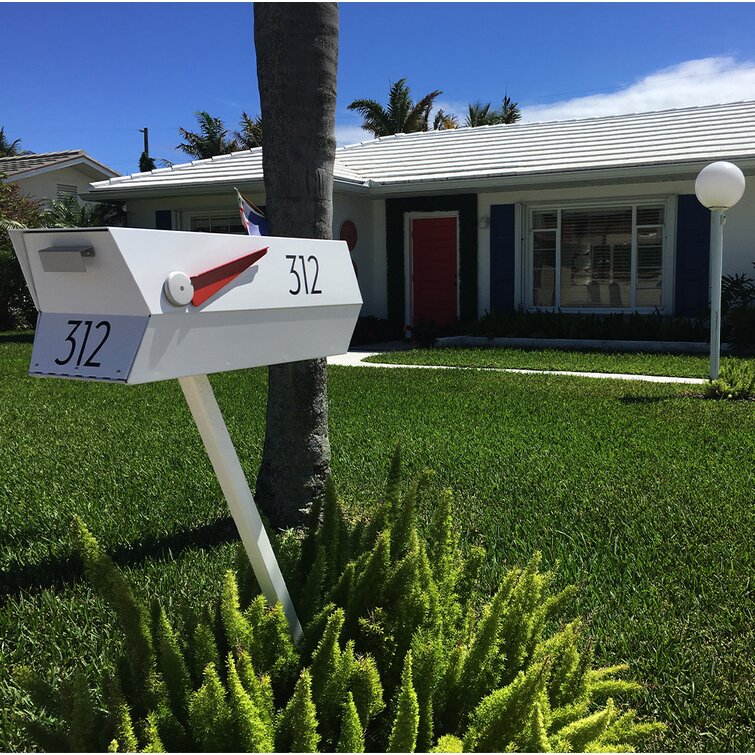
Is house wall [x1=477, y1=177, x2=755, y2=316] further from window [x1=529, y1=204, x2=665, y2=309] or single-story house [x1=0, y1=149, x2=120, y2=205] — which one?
single-story house [x1=0, y1=149, x2=120, y2=205]

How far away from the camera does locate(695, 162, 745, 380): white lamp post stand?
833 cm

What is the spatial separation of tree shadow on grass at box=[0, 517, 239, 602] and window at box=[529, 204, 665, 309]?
11.3 m

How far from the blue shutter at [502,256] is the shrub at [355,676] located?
12.3 m

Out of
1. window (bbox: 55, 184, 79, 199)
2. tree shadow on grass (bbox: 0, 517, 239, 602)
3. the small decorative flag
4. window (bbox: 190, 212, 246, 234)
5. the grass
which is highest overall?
window (bbox: 55, 184, 79, 199)

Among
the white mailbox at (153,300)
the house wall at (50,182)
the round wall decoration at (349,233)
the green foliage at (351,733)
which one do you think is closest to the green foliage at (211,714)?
the green foliage at (351,733)

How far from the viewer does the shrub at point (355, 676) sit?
179 centimetres

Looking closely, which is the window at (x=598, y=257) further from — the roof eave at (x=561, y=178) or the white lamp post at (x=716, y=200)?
the white lamp post at (x=716, y=200)

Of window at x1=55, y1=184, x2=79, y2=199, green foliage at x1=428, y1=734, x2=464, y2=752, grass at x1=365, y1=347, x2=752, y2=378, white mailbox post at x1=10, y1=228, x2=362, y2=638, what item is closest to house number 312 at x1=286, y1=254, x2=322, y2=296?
white mailbox post at x1=10, y1=228, x2=362, y2=638

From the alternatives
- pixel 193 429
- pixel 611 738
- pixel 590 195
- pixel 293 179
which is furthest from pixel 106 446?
pixel 590 195

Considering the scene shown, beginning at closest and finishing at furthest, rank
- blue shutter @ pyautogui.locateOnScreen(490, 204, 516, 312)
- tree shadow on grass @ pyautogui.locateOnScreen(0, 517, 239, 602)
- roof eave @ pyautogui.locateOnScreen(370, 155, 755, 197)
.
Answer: tree shadow on grass @ pyautogui.locateOnScreen(0, 517, 239, 602) < roof eave @ pyautogui.locateOnScreen(370, 155, 755, 197) < blue shutter @ pyautogui.locateOnScreen(490, 204, 516, 312)

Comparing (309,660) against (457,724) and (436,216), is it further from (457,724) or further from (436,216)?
(436,216)

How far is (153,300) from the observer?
170 cm

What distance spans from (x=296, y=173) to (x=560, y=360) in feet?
26.6

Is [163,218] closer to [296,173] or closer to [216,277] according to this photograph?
[296,173]
